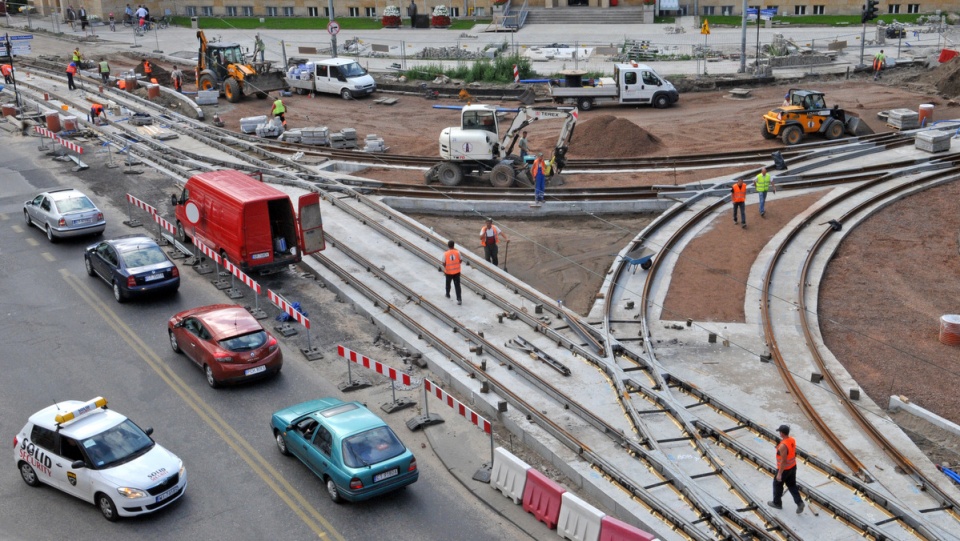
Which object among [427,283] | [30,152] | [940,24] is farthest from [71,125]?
[940,24]

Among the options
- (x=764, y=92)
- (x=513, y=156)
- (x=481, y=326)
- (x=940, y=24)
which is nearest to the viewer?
(x=481, y=326)

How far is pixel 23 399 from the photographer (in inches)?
766

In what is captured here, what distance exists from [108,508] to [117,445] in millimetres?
1004

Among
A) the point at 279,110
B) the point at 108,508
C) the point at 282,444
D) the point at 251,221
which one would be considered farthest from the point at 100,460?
the point at 279,110

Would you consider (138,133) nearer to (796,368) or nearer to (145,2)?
(796,368)

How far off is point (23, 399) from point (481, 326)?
9.42 metres

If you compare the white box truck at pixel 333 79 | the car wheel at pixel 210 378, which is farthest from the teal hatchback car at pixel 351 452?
the white box truck at pixel 333 79

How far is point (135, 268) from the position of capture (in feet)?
77.7

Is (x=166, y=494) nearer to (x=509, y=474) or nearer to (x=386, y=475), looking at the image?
(x=386, y=475)

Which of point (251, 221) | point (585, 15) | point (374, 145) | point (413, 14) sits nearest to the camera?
point (251, 221)

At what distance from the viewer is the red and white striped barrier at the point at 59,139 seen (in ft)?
118

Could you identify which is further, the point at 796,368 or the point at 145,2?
the point at 145,2

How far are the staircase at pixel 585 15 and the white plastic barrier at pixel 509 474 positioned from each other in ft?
189

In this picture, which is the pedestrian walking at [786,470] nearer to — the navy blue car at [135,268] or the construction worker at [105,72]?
the navy blue car at [135,268]
